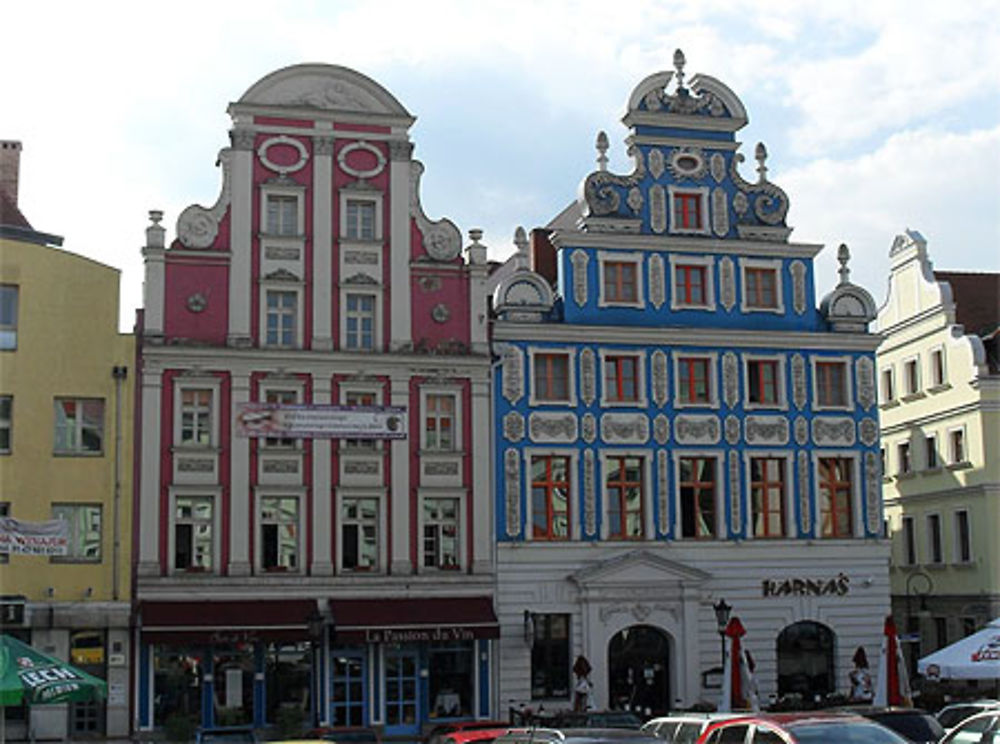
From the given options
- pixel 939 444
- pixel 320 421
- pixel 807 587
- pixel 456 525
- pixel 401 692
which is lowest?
pixel 401 692

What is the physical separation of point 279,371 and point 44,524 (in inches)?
276

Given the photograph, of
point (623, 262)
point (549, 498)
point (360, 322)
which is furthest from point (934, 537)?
point (360, 322)

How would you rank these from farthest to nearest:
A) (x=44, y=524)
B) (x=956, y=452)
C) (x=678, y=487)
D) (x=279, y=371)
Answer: (x=956, y=452)
(x=678, y=487)
(x=279, y=371)
(x=44, y=524)

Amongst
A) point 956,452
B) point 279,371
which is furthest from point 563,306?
point 956,452

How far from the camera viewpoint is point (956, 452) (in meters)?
46.8

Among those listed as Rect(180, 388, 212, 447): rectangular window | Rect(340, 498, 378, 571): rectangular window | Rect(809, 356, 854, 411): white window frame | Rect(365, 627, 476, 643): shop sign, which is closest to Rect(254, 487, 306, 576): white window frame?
Rect(340, 498, 378, 571): rectangular window

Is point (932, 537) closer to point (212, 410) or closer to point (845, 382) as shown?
point (845, 382)

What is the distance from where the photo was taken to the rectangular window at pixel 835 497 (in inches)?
1640

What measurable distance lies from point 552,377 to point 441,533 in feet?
17.5

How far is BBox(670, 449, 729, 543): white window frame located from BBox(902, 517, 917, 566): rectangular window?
1151cm

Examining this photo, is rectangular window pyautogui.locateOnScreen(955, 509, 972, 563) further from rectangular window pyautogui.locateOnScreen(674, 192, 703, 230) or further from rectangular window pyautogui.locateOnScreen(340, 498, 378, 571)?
rectangular window pyautogui.locateOnScreen(340, 498, 378, 571)

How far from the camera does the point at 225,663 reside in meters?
36.4

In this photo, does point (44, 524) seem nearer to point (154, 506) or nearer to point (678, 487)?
point (154, 506)

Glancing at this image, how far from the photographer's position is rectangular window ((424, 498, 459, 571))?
127 ft
